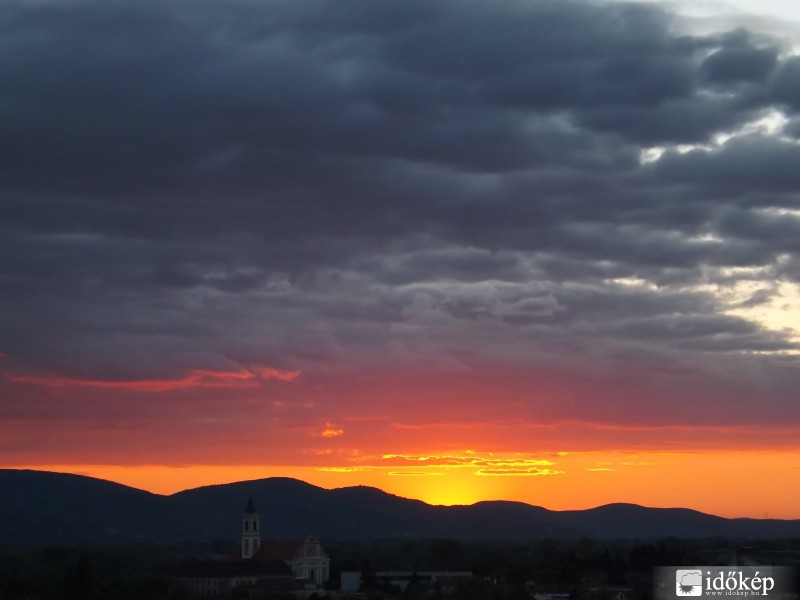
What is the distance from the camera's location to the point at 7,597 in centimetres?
16375

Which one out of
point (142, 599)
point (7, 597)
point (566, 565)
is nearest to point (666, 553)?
point (566, 565)

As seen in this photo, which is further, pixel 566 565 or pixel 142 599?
pixel 566 565

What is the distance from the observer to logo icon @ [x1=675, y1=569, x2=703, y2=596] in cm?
7634

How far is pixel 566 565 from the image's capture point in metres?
194

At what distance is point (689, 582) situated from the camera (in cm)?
7925

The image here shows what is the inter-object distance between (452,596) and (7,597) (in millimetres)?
52617

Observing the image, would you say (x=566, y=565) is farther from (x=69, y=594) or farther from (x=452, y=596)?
(x=69, y=594)

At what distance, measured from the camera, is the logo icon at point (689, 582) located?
76.3 meters

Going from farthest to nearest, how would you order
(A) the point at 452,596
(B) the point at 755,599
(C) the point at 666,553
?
(C) the point at 666,553 < (A) the point at 452,596 < (B) the point at 755,599

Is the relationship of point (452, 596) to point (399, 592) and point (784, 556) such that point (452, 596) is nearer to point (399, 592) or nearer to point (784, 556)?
point (399, 592)

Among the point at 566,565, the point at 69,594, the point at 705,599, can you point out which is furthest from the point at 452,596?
the point at 705,599

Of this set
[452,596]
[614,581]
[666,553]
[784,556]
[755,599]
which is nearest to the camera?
[755,599]

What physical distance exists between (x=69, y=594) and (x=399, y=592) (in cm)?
4953

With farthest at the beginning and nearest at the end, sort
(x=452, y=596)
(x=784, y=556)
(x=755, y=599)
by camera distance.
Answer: (x=452, y=596), (x=784, y=556), (x=755, y=599)
